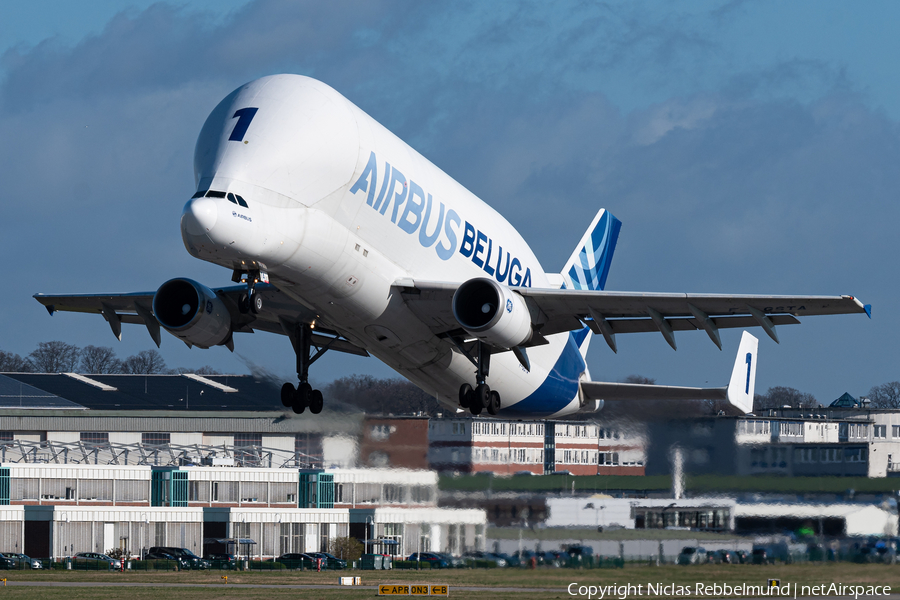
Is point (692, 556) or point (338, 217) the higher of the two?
point (338, 217)

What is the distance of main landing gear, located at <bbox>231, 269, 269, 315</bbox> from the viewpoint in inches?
926

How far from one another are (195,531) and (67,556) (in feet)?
20.7

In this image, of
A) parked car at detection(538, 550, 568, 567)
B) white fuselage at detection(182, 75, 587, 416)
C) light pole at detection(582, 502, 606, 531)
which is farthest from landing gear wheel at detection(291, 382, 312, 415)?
light pole at detection(582, 502, 606, 531)

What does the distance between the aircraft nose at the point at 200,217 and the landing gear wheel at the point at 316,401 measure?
9.14m

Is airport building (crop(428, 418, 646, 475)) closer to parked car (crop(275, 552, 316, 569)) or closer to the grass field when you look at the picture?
the grass field

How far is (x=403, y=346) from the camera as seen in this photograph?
27094 millimetres

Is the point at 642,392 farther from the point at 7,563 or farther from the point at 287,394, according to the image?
the point at 7,563

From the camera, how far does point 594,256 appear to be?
124 ft

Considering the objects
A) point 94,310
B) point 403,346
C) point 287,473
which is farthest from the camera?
point 287,473

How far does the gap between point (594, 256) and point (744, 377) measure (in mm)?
6224

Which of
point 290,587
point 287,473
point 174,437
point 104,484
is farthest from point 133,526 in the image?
point 290,587

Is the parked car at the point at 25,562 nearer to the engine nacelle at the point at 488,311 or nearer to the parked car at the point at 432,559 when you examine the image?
the parked car at the point at 432,559

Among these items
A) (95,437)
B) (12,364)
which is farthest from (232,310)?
(12,364)

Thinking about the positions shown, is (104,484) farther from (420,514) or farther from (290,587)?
(420,514)
